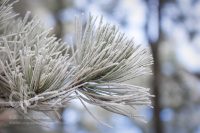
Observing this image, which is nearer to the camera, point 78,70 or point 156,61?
point 78,70

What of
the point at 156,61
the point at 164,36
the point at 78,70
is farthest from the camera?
the point at 164,36

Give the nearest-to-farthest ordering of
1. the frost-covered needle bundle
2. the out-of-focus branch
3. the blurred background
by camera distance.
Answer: the frost-covered needle bundle
the out-of-focus branch
the blurred background

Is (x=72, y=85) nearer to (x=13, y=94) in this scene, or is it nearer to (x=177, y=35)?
(x=13, y=94)

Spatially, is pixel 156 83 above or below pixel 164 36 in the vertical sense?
below

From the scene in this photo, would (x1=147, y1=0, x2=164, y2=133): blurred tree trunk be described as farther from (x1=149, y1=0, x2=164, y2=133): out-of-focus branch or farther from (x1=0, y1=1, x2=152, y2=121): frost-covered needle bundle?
(x1=0, y1=1, x2=152, y2=121): frost-covered needle bundle

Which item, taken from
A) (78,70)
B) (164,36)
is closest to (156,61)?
(164,36)

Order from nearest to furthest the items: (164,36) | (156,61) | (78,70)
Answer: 1. (78,70)
2. (156,61)
3. (164,36)

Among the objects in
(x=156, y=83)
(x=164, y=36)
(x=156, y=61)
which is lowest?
(x=156, y=83)

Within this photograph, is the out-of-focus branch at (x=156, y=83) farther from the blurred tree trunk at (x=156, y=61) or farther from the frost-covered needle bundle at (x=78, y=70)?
the frost-covered needle bundle at (x=78, y=70)

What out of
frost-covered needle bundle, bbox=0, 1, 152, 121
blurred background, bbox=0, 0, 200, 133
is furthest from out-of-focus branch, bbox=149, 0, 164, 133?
frost-covered needle bundle, bbox=0, 1, 152, 121

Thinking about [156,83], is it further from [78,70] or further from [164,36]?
[78,70]
